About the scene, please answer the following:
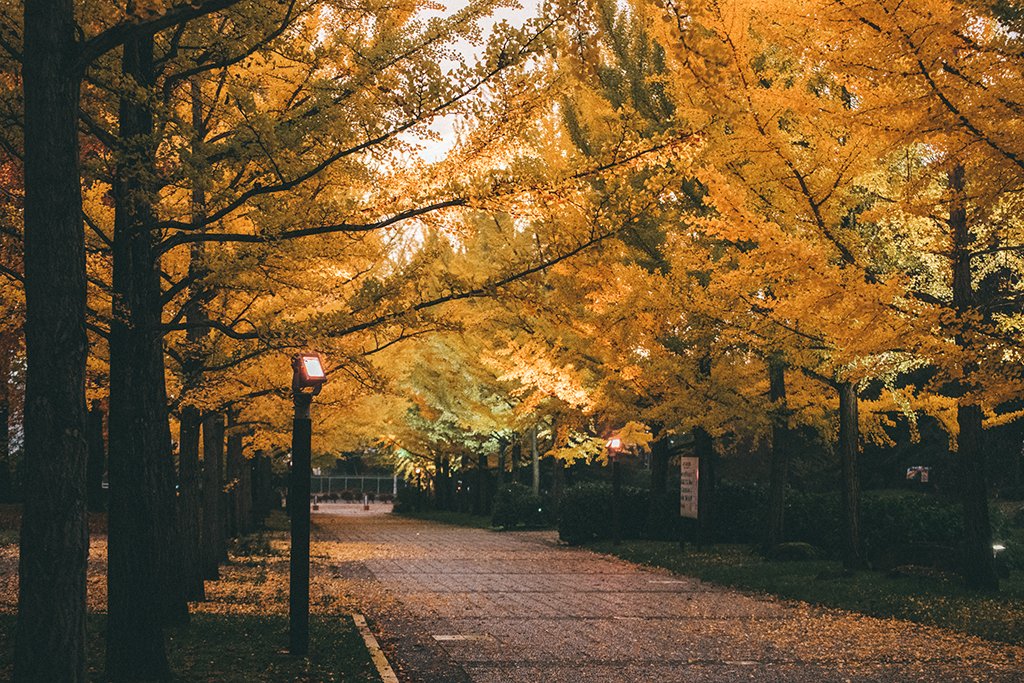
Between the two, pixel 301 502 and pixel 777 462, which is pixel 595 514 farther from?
pixel 301 502

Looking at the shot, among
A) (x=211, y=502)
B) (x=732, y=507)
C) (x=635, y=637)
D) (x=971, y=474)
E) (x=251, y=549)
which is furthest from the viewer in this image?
(x=732, y=507)

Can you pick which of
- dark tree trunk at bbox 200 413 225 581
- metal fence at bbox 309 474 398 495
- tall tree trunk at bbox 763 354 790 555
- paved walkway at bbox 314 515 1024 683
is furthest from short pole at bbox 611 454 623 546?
metal fence at bbox 309 474 398 495

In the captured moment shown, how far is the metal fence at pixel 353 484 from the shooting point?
7612 centimetres

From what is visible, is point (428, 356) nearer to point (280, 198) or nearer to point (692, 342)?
point (692, 342)

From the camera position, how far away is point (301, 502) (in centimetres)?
741

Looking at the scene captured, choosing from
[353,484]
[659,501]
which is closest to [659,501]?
[659,501]

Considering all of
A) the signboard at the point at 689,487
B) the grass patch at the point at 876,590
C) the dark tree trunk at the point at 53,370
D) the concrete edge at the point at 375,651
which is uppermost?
the dark tree trunk at the point at 53,370

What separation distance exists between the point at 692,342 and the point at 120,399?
Answer: 1166 cm

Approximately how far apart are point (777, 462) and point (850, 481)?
292cm

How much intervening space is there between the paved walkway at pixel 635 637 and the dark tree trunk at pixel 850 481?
89.8 inches

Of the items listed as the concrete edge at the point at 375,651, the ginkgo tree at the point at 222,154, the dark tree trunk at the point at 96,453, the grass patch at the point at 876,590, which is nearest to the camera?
the ginkgo tree at the point at 222,154

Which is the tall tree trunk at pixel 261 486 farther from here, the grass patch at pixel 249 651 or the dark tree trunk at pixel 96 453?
the grass patch at pixel 249 651

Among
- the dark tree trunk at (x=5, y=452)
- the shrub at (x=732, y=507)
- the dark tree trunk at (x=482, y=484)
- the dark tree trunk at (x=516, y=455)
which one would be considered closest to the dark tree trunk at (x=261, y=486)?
the dark tree trunk at (x=5, y=452)

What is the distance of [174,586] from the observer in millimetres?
8922
